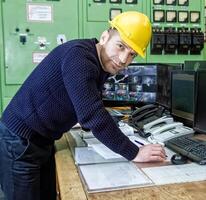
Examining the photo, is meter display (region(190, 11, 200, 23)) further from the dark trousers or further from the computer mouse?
the dark trousers

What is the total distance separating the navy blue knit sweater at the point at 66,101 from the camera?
1.18 m

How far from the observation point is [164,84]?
2.37 m

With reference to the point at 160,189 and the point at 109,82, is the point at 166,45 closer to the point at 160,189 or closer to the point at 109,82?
the point at 109,82

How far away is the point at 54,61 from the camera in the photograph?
1289 mm

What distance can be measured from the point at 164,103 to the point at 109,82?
506mm

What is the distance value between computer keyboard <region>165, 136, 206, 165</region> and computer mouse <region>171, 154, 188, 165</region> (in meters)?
0.03

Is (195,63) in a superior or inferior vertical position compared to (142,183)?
superior

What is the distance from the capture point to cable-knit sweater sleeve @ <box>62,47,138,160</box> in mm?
1176

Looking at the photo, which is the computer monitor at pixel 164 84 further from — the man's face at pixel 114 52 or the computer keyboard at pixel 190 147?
the man's face at pixel 114 52

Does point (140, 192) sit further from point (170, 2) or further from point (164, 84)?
point (170, 2)

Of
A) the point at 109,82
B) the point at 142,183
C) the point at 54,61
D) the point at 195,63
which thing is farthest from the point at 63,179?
the point at 195,63

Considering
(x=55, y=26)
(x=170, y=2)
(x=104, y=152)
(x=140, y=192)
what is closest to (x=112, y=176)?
(x=140, y=192)

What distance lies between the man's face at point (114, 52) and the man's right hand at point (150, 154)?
371 millimetres

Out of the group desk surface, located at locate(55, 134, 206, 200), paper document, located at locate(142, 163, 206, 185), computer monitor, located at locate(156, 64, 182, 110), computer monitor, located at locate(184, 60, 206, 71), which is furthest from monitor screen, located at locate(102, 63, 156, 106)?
desk surface, located at locate(55, 134, 206, 200)
